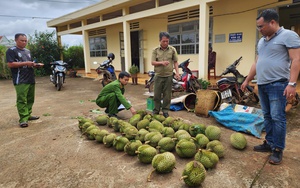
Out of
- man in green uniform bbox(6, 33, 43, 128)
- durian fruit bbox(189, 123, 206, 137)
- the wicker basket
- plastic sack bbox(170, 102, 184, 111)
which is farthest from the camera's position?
plastic sack bbox(170, 102, 184, 111)

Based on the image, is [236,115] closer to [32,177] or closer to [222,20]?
[32,177]

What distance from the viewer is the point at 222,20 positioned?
25.2 feet

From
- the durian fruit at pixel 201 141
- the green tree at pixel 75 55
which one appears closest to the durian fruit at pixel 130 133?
the durian fruit at pixel 201 141

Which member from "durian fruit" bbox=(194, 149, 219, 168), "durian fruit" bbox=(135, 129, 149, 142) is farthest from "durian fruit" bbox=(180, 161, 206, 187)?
"durian fruit" bbox=(135, 129, 149, 142)

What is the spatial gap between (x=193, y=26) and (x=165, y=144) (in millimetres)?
6871

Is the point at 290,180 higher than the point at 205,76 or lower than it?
lower

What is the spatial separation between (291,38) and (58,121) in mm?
Result: 3964

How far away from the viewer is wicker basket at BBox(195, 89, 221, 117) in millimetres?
4172

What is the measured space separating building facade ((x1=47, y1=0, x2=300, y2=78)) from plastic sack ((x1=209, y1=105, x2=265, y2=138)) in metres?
3.33

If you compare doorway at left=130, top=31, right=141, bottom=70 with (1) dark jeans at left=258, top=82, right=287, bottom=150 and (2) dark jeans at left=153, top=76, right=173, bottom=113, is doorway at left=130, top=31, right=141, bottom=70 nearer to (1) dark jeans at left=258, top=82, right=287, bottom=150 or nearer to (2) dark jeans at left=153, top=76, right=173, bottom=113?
(2) dark jeans at left=153, top=76, right=173, bottom=113

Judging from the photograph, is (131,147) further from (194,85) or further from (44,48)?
(44,48)

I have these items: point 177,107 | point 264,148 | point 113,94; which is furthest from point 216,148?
point 177,107

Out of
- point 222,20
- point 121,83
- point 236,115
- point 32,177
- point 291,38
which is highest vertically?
point 222,20

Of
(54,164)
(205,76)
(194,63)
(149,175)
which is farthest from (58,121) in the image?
(194,63)
